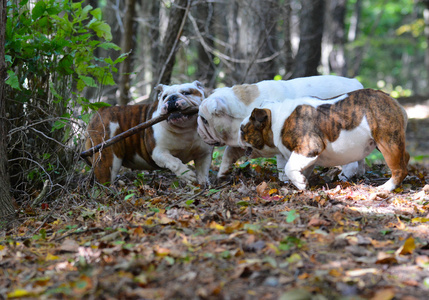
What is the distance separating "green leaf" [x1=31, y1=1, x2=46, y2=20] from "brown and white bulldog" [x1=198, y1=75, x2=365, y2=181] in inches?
81.4

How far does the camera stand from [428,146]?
12602 millimetres

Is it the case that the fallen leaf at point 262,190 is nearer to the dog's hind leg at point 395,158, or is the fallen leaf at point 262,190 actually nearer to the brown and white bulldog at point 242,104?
the brown and white bulldog at point 242,104

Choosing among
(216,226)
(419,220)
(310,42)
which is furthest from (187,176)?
(310,42)

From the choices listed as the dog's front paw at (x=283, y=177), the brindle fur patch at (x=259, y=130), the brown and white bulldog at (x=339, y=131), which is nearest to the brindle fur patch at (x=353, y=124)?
the brown and white bulldog at (x=339, y=131)

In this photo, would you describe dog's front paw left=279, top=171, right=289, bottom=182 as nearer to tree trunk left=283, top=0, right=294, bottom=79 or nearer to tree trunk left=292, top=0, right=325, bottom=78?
tree trunk left=283, top=0, right=294, bottom=79

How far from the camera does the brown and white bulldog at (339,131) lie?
4719mm

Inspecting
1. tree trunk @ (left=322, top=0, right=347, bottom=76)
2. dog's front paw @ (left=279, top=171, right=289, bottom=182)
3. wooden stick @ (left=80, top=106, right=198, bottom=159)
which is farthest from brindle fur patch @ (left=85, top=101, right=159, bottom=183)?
tree trunk @ (left=322, top=0, right=347, bottom=76)

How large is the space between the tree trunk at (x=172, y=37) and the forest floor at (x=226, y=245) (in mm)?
3893

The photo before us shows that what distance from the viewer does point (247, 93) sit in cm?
583

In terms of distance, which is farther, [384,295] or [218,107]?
[218,107]

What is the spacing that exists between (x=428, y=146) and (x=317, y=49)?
159 inches

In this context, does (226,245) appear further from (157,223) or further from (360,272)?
(360,272)

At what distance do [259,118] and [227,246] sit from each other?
6.88 feet

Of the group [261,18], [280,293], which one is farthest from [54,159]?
[261,18]
